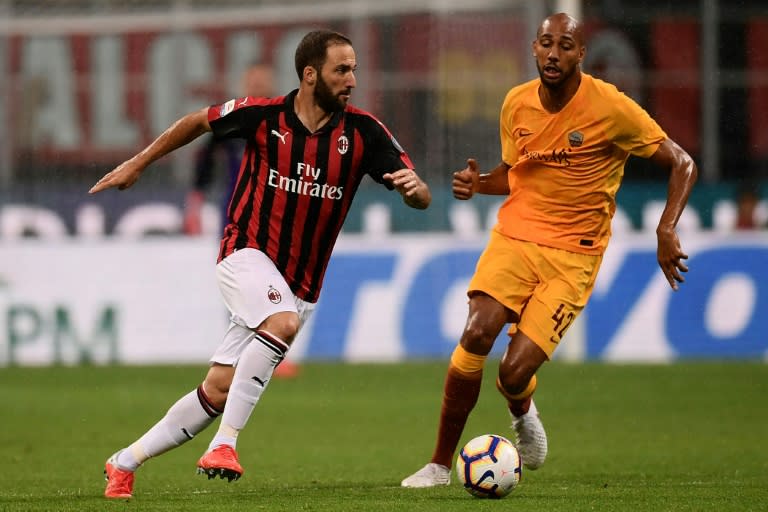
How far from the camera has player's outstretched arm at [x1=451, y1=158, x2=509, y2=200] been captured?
730 centimetres

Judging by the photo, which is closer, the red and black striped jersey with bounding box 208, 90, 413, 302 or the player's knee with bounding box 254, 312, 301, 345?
the player's knee with bounding box 254, 312, 301, 345

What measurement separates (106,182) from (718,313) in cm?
877

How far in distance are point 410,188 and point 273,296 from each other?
2.49 ft

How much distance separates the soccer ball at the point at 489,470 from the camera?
6.61 metres

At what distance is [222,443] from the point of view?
6.36 m

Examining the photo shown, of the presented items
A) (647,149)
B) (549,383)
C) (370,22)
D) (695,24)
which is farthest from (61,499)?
(695,24)

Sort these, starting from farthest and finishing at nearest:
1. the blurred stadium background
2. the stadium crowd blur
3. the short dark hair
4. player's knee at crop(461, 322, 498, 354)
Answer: the stadium crowd blur → the blurred stadium background → player's knee at crop(461, 322, 498, 354) → the short dark hair

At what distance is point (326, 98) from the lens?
6836mm

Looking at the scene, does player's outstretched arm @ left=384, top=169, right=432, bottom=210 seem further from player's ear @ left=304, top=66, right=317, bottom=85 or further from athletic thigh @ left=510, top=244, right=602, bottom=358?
athletic thigh @ left=510, top=244, right=602, bottom=358

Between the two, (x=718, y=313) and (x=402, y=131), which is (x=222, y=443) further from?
(x=402, y=131)

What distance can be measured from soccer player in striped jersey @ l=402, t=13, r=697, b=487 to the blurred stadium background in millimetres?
6890

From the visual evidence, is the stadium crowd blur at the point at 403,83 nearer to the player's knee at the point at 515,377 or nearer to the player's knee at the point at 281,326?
the player's knee at the point at 515,377

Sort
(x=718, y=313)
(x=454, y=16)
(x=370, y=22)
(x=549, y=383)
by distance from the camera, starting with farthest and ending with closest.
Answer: (x=370, y=22) < (x=454, y=16) < (x=718, y=313) < (x=549, y=383)

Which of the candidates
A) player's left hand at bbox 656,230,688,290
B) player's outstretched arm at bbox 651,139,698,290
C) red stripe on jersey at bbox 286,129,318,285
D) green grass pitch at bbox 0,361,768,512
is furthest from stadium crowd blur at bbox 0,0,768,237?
red stripe on jersey at bbox 286,129,318,285
